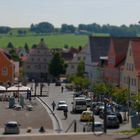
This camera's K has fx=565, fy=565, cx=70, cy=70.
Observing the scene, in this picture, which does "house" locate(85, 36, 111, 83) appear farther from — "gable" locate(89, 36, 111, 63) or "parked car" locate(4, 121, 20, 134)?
"parked car" locate(4, 121, 20, 134)

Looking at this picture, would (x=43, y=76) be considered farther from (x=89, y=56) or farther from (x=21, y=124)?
(x=21, y=124)

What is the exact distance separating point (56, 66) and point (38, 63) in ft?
35.7

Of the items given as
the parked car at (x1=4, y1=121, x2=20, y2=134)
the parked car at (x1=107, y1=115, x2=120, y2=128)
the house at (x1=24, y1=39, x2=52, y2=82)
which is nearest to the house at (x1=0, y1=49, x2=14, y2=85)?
the house at (x1=24, y1=39, x2=52, y2=82)

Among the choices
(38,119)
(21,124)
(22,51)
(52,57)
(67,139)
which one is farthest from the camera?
(22,51)

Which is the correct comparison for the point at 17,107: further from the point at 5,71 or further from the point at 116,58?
the point at 5,71

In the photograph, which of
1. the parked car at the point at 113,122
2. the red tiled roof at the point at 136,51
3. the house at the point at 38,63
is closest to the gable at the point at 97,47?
the red tiled roof at the point at 136,51

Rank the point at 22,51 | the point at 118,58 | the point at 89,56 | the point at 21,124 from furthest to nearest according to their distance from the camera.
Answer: the point at 22,51, the point at 89,56, the point at 118,58, the point at 21,124

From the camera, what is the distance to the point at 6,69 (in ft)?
262

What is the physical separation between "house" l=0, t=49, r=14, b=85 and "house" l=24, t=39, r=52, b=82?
73.5 ft

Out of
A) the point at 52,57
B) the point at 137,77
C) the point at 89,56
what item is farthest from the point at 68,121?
the point at 52,57

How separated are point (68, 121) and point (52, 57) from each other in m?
64.5

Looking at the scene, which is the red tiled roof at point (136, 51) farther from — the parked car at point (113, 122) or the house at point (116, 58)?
the parked car at point (113, 122)

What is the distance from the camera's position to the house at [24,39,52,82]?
104500 mm

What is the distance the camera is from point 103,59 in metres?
68.8
